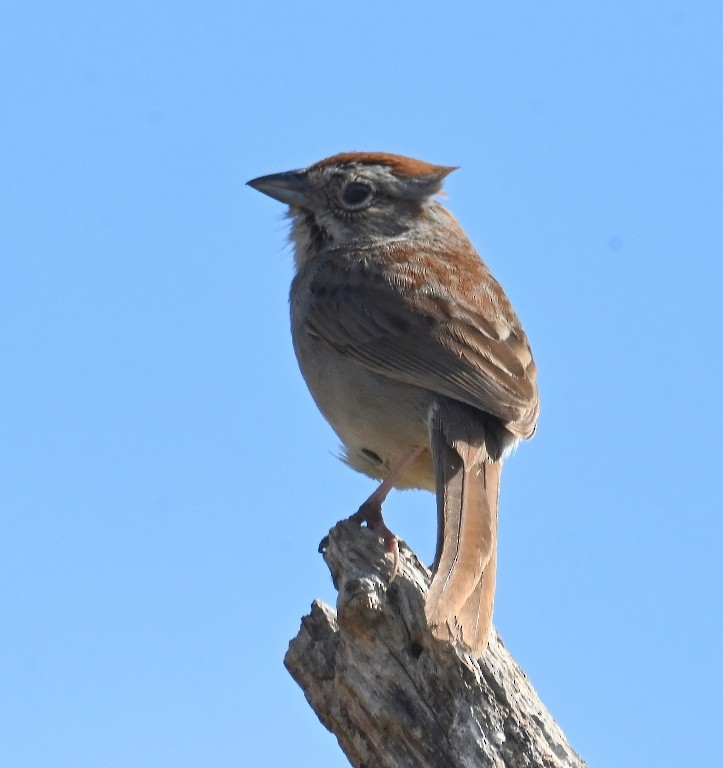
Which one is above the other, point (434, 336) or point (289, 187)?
point (289, 187)

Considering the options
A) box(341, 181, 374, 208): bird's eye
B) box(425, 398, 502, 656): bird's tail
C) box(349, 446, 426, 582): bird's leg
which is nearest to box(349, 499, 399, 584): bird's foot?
box(349, 446, 426, 582): bird's leg

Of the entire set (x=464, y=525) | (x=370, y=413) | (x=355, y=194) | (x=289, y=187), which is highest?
(x=289, y=187)

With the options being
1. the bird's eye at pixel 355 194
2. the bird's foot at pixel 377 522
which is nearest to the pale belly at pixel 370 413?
the bird's foot at pixel 377 522

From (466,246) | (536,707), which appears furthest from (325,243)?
(536,707)

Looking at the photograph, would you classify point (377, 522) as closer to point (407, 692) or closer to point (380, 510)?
point (380, 510)

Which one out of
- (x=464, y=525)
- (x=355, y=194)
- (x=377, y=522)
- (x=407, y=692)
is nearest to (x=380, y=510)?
(x=377, y=522)

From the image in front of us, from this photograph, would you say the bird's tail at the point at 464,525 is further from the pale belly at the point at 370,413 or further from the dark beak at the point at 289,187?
the dark beak at the point at 289,187

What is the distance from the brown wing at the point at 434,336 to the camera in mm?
6254

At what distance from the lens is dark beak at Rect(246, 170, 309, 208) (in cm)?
799

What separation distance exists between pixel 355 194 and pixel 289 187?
16.8 inches

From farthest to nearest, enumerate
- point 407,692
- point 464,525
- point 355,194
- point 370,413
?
1. point 355,194
2. point 370,413
3. point 464,525
4. point 407,692

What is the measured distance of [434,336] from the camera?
21.5 ft

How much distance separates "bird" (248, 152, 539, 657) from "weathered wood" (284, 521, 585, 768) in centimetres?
25

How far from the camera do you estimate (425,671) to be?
4.51 m
